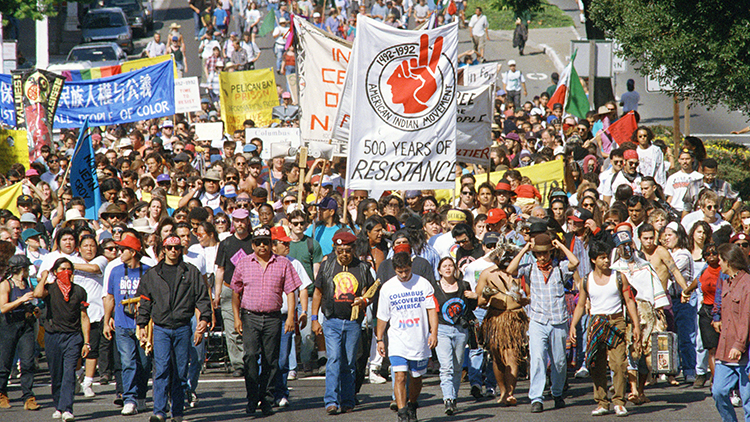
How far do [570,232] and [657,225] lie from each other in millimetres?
1164

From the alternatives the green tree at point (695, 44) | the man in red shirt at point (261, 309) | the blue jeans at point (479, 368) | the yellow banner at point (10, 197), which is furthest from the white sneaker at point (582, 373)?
the yellow banner at point (10, 197)

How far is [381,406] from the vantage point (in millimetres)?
9992

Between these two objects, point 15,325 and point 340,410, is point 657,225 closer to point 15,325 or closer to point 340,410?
point 340,410

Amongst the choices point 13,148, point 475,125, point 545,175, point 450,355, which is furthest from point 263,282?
point 13,148

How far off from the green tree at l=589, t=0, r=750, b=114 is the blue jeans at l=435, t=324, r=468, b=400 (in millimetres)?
7849

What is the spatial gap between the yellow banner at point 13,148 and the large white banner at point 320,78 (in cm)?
559

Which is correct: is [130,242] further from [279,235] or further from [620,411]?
[620,411]

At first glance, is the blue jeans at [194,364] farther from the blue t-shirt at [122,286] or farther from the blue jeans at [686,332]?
the blue jeans at [686,332]

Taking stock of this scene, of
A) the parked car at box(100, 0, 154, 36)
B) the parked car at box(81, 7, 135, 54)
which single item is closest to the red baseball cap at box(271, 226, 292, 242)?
the parked car at box(81, 7, 135, 54)

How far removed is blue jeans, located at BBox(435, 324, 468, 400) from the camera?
31.4 ft

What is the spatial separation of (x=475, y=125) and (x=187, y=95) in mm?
8676

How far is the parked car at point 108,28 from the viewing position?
38312 mm

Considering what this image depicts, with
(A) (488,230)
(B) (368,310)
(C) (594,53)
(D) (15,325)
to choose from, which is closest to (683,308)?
(A) (488,230)

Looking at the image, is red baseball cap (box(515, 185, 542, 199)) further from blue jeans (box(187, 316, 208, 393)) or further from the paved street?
blue jeans (box(187, 316, 208, 393))
